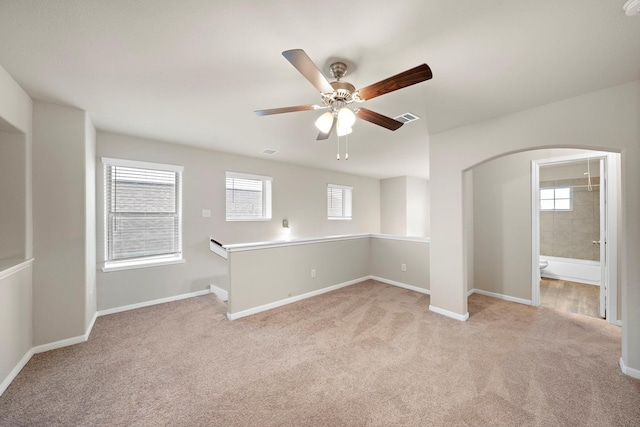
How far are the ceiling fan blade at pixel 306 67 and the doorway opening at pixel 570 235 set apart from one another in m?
3.73

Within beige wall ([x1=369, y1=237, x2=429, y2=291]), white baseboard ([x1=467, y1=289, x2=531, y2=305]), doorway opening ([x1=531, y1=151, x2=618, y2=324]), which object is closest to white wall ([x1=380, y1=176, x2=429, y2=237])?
beige wall ([x1=369, y1=237, x2=429, y2=291])

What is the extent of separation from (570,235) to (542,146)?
438cm

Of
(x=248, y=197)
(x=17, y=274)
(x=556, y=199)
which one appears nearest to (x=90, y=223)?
(x=17, y=274)

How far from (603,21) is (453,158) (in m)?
1.81

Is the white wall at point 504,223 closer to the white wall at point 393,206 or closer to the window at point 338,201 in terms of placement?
the white wall at point 393,206

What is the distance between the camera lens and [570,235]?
5324 mm

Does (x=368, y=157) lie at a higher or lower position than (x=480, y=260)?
higher

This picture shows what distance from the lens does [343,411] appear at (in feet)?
5.56

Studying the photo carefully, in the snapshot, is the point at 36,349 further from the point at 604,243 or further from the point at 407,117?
the point at 604,243

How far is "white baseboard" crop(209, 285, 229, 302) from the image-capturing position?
13.0 ft

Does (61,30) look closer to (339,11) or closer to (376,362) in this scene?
(339,11)

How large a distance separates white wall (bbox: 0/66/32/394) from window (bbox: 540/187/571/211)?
865 cm

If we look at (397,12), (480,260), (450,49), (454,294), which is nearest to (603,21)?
(450,49)

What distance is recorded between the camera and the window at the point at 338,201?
6.23 metres
